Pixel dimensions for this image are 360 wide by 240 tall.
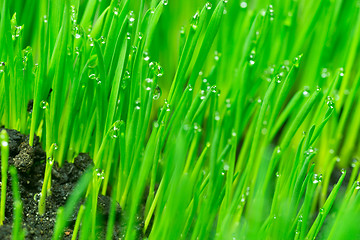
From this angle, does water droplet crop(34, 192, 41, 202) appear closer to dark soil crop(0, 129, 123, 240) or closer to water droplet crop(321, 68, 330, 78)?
dark soil crop(0, 129, 123, 240)

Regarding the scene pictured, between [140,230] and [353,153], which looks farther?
[353,153]

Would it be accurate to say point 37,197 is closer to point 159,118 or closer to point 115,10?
point 159,118

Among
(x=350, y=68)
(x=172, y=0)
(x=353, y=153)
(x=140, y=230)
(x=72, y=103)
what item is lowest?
(x=140, y=230)

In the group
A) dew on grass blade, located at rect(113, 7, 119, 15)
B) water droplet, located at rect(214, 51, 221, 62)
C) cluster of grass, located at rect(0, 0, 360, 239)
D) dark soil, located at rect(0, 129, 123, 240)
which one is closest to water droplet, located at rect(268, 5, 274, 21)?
cluster of grass, located at rect(0, 0, 360, 239)

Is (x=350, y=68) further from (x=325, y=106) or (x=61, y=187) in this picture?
(x=61, y=187)

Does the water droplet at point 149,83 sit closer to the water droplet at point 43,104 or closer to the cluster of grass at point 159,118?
the cluster of grass at point 159,118

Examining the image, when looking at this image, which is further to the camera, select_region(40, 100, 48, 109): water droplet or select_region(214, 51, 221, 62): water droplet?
select_region(214, 51, 221, 62): water droplet

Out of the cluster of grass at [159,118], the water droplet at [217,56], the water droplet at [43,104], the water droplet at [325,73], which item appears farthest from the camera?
the water droplet at [325,73]

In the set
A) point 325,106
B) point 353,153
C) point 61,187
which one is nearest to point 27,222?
point 61,187

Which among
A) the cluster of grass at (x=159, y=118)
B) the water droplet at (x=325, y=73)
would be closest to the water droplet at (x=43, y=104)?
the cluster of grass at (x=159, y=118)
